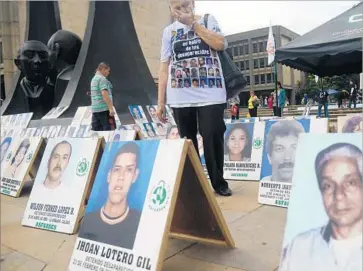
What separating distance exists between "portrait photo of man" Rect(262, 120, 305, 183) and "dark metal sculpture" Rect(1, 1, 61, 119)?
26.2 feet

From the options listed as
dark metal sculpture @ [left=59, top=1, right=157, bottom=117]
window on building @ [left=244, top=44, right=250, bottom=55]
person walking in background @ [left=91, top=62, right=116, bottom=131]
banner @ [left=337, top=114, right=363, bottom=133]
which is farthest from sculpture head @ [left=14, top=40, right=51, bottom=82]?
window on building @ [left=244, top=44, right=250, bottom=55]

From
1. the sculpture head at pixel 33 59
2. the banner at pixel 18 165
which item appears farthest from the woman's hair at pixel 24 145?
the sculpture head at pixel 33 59

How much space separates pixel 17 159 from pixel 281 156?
275cm

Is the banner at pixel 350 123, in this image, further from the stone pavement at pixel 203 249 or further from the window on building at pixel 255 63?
the window on building at pixel 255 63

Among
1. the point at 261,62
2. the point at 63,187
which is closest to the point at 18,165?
the point at 63,187

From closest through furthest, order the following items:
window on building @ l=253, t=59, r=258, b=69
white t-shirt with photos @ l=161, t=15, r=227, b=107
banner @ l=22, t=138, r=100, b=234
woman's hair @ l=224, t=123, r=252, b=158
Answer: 1. banner @ l=22, t=138, r=100, b=234
2. white t-shirt with photos @ l=161, t=15, r=227, b=107
3. woman's hair @ l=224, t=123, r=252, b=158
4. window on building @ l=253, t=59, r=258, b=69

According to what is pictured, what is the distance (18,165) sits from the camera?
376 centimetres

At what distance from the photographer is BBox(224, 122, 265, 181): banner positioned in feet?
11.7

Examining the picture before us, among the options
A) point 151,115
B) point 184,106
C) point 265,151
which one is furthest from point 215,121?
point 151,115

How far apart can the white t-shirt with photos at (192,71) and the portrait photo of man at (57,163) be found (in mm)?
900

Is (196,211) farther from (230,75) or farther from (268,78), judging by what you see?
(268,78)

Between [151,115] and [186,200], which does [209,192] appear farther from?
[151,115]

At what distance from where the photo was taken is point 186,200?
1875 millimetres

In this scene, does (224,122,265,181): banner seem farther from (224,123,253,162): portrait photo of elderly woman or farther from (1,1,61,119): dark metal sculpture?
(1,1,61,119): dark metal sculpture
